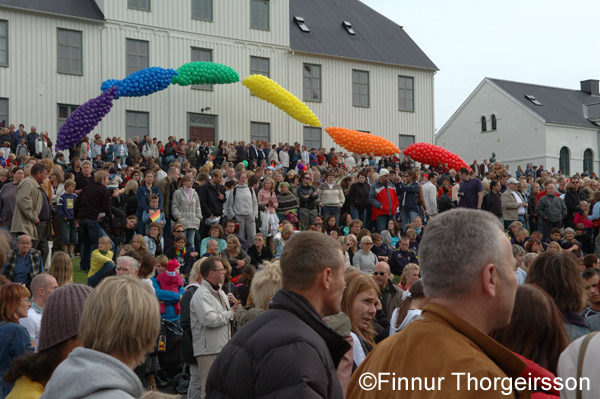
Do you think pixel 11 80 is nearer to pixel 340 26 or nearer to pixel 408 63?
pixel 340 26

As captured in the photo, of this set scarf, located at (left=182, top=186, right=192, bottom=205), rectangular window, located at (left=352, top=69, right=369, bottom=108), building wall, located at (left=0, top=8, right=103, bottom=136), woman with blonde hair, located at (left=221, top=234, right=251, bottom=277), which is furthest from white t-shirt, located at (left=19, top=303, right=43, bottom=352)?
rectangular window, located at (left=352, top=69, right=369, bottom=108)

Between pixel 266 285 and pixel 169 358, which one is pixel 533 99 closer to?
pixel 169 358

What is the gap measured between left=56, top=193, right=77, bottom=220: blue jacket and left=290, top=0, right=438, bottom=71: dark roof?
2333cm

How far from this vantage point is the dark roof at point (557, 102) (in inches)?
2015

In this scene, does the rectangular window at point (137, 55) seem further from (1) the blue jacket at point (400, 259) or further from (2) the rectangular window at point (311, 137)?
(1) the blue jacket at point (400, 259)

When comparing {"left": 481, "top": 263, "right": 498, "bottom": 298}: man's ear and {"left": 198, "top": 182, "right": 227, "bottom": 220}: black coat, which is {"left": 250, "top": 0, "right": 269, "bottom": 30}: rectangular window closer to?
{"left": 198, "top": 182, "right": 227, "bottom": 220}: black coat

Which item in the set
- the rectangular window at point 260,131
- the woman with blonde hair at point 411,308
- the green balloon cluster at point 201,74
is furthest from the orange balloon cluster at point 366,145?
the woman with blonde hair at point 411,308

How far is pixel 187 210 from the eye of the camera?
50.5ft

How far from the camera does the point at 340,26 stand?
40438 millimetres

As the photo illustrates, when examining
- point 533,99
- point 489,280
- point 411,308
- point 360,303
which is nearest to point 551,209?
point 411,308

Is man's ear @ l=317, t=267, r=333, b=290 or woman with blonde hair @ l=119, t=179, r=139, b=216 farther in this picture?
woman with blonde hair @ l=119, t=179, r=139, b=216

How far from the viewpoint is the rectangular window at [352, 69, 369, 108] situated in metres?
38.5

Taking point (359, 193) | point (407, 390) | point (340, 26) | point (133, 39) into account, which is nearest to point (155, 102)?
point (133, 39)

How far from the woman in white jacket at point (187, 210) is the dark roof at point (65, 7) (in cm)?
1879
